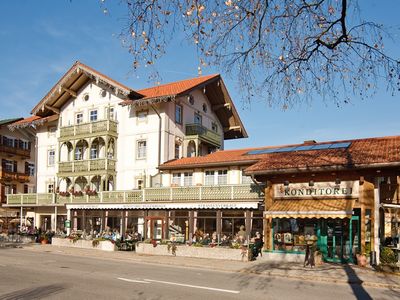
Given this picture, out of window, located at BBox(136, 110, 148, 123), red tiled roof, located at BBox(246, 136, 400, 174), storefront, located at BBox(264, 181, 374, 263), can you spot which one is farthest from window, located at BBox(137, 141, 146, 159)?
storefront, located at BBox(264, 181, 374, 263)

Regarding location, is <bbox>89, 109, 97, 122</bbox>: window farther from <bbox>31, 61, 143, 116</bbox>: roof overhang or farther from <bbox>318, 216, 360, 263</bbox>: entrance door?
<bbox>318, 216, 360, 263</bbox>: entrance door

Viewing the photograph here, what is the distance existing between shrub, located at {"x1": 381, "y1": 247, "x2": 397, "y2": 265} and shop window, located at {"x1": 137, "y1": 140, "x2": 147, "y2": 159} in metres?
21.8

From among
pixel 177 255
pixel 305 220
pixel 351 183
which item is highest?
pixel 351 183

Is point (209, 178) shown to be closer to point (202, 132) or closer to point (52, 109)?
point (202, 132)

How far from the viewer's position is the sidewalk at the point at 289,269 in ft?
58.0

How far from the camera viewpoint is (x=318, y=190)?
23.8 m

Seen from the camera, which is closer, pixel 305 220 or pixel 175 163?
pixel 305 220

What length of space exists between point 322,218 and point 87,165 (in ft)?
73.6

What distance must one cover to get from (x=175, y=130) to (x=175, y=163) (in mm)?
4010

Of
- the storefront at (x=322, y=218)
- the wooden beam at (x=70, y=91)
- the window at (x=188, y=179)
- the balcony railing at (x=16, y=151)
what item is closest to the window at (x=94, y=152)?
the wooden beam at (x=70, y=91)

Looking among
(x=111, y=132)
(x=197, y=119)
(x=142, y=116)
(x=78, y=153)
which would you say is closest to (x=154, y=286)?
(x=142, y=116)

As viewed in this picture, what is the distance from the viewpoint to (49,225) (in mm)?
44281

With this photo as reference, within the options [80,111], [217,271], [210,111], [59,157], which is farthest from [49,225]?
[217,271]

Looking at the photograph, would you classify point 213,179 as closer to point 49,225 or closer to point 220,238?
point 220,238
